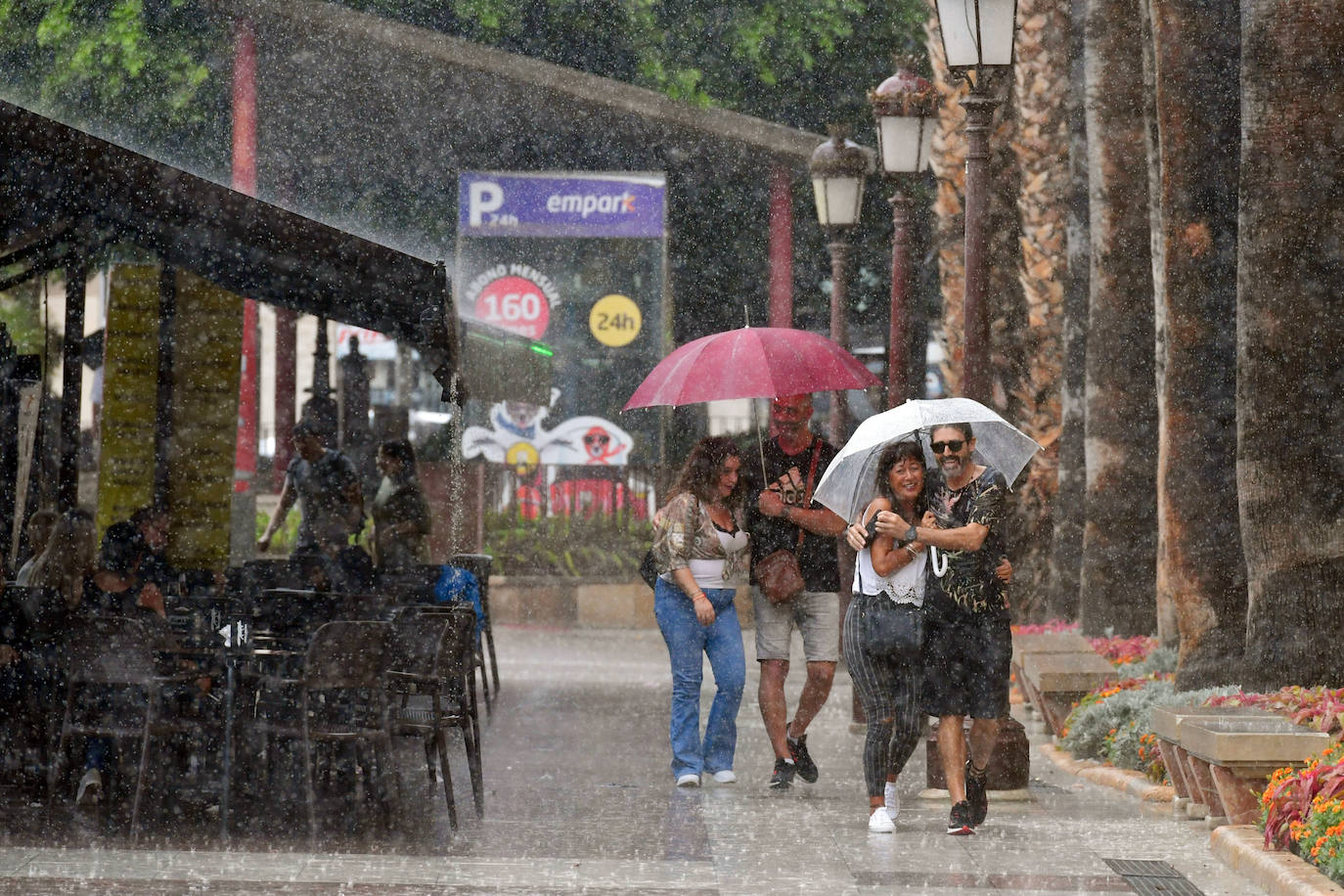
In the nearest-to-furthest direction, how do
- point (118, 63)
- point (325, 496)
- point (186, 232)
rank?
1. point (186, 232)
2. point (325, 496)
3. point (118, 63)

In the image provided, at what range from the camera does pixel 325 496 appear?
45.9 ft

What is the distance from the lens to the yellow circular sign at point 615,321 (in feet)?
85.0

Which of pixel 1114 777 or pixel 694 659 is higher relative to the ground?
pixel 694 659

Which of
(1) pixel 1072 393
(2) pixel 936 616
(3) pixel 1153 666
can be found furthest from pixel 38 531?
(1) pixel 1072 393

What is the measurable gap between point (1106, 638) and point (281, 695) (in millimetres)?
6360

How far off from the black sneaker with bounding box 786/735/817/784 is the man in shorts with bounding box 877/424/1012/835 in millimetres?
1450

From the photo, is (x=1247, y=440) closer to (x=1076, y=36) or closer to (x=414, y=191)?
(x=1076, y=36)

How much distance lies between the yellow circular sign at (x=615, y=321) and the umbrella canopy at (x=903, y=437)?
16542mm

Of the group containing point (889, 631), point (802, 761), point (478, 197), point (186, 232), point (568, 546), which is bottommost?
point (802, 761)

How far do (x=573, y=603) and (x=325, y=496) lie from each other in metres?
7.54

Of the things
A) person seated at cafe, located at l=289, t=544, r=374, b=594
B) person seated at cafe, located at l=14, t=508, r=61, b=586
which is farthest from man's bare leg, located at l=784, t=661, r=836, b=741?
person seated at cafe, located at l=14, t=508, r=61, b=586

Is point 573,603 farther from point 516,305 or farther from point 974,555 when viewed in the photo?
point 974,555

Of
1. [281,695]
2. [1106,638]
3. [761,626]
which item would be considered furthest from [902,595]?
[1106,638]

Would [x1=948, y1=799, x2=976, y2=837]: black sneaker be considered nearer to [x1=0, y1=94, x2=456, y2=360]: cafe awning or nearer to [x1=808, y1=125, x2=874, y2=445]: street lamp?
[x1=0, y1=94, x2=456, y2=360]: cafe awning
